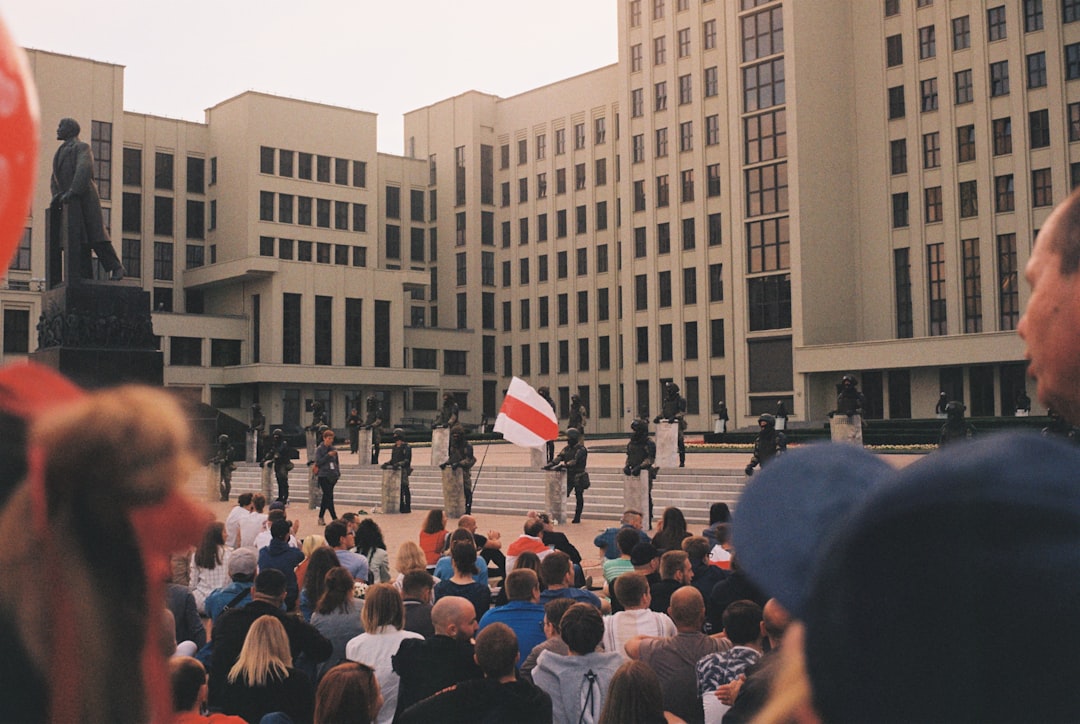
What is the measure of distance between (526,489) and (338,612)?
2495cm

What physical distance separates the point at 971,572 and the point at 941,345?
5577cm

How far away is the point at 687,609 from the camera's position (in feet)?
20.0

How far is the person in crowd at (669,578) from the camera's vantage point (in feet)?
26.7

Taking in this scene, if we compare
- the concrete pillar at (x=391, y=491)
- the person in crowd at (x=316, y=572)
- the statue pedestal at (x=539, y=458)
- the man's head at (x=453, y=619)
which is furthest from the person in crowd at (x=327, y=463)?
the man's head at (x=453, y=619)

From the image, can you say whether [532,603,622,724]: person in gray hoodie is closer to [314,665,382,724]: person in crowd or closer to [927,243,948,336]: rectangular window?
[314,665,382,724]: person in crowd

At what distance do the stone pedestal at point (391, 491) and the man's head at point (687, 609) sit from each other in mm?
23009

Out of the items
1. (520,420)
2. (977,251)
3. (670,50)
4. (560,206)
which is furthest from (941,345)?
(520,420)

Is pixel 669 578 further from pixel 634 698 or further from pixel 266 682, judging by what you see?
pixel 266 682

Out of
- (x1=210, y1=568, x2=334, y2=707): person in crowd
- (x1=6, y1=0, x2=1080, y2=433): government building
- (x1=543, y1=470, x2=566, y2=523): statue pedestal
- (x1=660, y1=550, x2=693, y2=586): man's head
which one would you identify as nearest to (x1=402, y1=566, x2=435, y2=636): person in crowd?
(x1=210, y1=568, x2=334, y2=707): person in crowd

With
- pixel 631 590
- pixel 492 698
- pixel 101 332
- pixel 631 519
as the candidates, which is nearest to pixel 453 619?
pixel 492 698

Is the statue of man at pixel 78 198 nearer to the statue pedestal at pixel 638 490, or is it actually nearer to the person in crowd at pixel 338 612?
the person in crowd at pixel 338 612

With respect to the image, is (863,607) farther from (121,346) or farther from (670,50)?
(670,50)

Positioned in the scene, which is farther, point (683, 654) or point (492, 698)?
point (683, 654)

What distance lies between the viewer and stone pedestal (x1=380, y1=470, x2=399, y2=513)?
28750 mm
